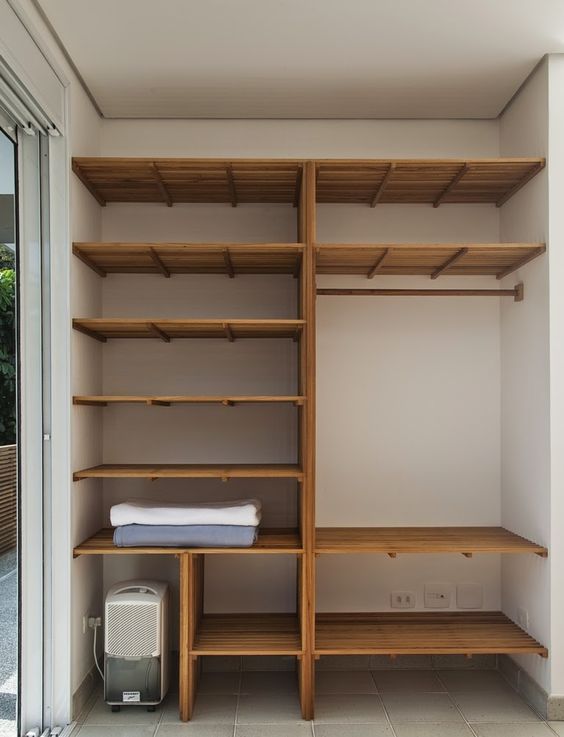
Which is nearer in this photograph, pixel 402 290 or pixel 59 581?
pixel 59 581

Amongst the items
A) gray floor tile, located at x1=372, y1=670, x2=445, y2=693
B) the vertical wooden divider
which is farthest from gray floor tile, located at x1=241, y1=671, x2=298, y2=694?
gray floor tile, located at x1=372, y1=670, x2=445, y2=693

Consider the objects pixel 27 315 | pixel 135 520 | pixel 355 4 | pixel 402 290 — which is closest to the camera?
pixel 355 4

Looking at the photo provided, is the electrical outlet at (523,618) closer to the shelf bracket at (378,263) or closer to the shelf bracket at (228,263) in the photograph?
the shelf bracket at (378,263)

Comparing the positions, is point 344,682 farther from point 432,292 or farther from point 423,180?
point 423,180

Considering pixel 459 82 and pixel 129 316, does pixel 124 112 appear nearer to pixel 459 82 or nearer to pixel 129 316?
pixel 129 316

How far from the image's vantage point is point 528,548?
279 cm

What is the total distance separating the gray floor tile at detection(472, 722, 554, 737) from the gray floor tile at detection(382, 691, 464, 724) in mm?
110

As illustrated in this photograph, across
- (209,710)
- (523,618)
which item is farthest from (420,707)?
(209,710)

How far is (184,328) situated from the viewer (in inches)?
116

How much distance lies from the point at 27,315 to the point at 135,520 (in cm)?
95

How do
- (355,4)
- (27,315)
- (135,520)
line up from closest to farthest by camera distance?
1. (355,4)
2. (27,315)
3. (135,520)

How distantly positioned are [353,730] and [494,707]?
2.16 ft

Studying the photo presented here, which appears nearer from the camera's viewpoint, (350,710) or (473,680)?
(350,710)

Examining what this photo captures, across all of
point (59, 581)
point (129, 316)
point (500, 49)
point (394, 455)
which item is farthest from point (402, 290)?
point (59, 581)
